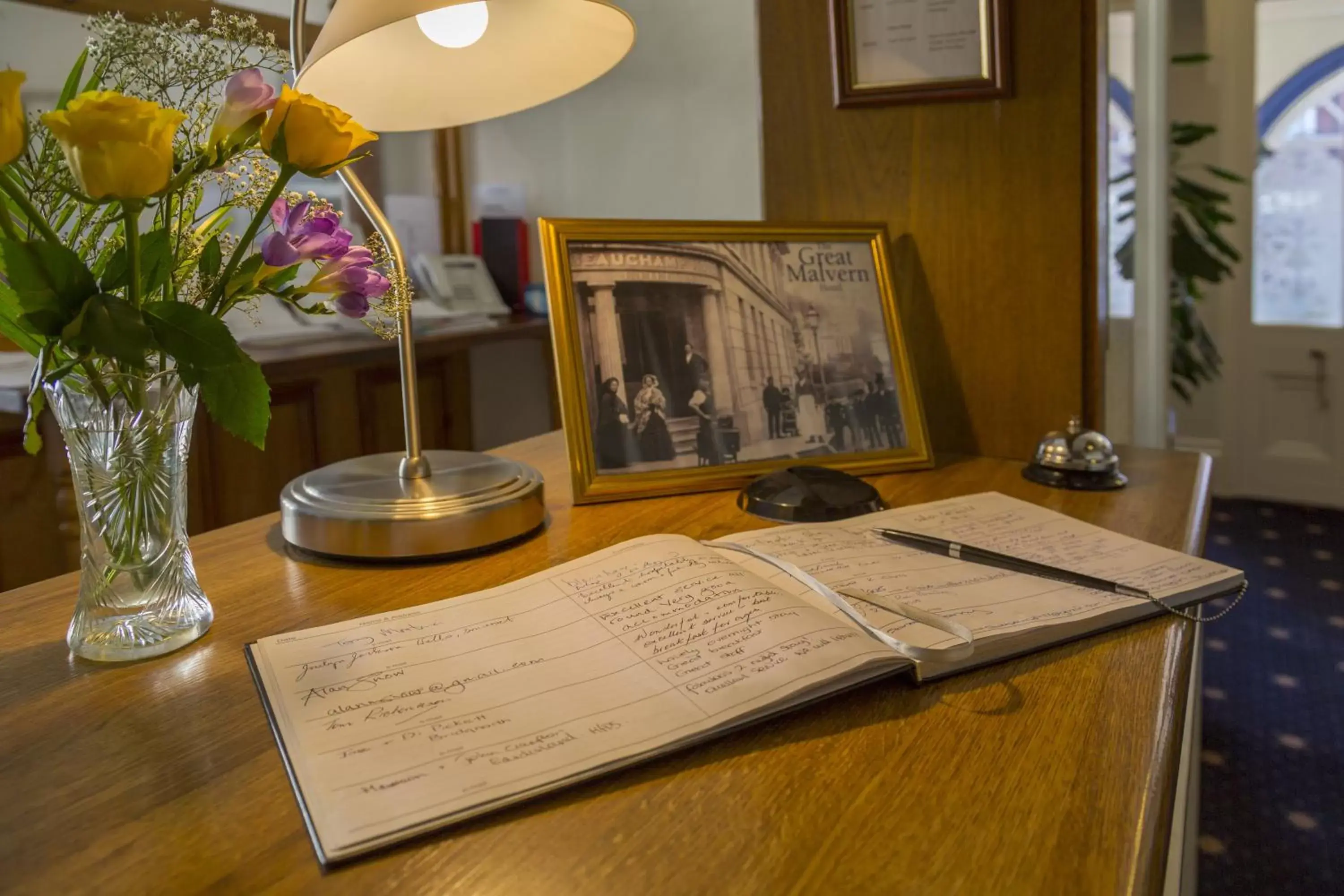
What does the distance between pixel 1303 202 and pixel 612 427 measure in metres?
3.33

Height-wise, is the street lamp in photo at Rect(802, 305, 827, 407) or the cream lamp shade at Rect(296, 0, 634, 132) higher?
the cream lamp shade at Rect(296, 0, 634, 132)

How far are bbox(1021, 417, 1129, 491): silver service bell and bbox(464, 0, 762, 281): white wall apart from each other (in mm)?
1885

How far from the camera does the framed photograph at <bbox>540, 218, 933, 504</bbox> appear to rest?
98 cm

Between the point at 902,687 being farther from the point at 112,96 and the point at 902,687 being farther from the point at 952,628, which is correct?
the point at 112,96

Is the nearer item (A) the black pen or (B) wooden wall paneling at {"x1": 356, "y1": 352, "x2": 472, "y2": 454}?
(A) the black pen

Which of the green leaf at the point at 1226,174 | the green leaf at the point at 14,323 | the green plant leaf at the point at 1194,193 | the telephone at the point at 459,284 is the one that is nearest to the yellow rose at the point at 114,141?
the green leaf at the point at 14,323

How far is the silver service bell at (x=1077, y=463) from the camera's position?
3.23 feet

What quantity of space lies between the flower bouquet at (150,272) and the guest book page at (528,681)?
0.11m

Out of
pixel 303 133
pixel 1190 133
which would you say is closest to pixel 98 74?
pixel 303 133

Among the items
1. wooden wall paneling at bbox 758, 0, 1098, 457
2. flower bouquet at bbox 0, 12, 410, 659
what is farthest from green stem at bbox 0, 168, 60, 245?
wooden wall paneling at bbox 758, 0, 1098, 457

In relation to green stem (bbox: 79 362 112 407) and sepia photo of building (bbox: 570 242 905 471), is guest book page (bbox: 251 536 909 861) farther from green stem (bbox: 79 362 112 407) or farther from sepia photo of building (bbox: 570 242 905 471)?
sepia photo of building (bbox: 570 242 905 471)

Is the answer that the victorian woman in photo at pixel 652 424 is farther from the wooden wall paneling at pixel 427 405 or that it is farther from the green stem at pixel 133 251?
the wooden wall paneling at pixel 427 405

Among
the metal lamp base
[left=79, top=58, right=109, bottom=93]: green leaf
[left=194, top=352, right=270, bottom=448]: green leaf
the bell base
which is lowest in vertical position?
the bell base

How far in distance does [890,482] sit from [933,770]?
0.56 metres
